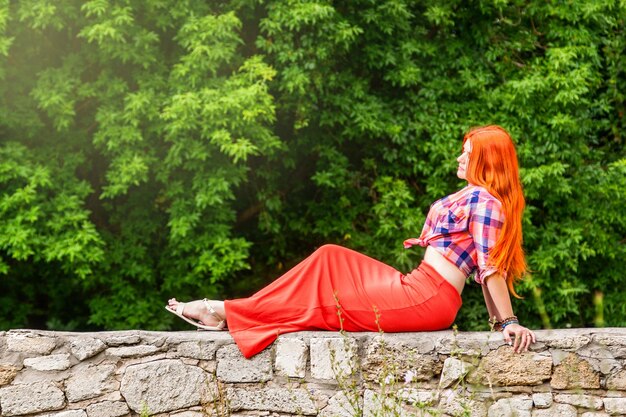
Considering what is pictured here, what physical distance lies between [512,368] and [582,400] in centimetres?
30

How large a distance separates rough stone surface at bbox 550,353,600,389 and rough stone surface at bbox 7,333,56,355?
7.06 feet

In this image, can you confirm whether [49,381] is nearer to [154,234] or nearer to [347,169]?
[154,234]

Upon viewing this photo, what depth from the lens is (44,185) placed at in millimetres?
7309

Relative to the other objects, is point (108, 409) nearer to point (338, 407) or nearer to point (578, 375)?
point (338, 407)

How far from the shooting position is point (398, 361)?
12.5 ft

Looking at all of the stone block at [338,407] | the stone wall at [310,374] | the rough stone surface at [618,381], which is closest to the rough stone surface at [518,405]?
the stone wall at [310,374]

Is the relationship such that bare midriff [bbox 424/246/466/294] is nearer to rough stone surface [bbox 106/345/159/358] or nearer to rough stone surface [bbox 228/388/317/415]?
rough stone surface [bbox 228/388/317/415]

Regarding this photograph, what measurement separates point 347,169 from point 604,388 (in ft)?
15.4

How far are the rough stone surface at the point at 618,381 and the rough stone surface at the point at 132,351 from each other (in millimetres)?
1903

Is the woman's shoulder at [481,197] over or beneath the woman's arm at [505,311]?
over

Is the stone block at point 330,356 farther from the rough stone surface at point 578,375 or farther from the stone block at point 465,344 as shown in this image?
the rough stone surface at point 578,375

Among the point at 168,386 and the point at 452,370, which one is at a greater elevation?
the point at 452,370

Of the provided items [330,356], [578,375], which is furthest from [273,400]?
[578,375]

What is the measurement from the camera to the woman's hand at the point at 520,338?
3695mm
